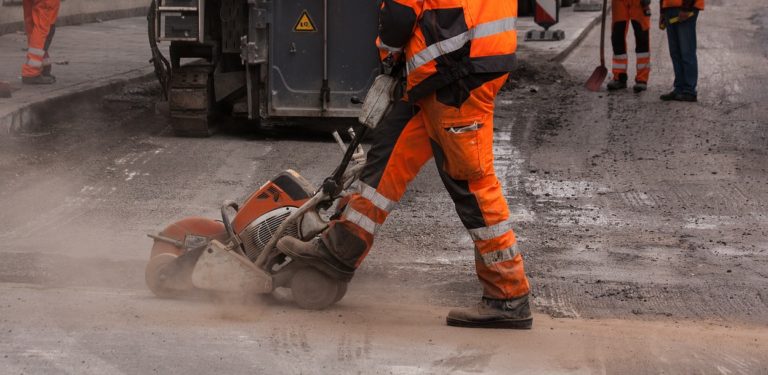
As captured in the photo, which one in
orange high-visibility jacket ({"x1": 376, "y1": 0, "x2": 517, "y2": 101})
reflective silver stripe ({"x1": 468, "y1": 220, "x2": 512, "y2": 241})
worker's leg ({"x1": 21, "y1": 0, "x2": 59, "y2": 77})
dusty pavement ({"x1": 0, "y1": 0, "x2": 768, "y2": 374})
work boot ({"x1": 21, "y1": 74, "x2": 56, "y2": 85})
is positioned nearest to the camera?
dusty pavement ({"x1": 0, "y1": 0, "x2": 768, "y2": 374})

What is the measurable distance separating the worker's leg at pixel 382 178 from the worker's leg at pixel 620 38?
26.2 ft

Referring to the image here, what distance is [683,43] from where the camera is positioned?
1161 centimetres

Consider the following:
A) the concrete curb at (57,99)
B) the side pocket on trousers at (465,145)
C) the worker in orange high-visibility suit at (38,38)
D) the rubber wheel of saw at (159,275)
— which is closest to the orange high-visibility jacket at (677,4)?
the concrete curb at (57,99)

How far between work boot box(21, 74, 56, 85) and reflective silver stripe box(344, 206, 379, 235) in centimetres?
715

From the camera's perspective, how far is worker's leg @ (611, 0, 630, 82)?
40.6 ft

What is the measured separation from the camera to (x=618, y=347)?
4.43 metres

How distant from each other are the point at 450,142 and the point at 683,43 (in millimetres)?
7644

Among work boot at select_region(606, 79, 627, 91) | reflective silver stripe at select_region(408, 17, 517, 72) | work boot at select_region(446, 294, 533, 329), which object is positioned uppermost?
reflective silver stripe at select_region(408, 17, 517, 72)

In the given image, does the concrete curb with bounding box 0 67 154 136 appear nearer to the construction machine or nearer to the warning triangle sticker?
the construction machine

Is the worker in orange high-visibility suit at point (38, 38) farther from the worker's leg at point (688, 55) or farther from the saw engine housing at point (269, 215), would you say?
the saw engine housing at point (269, 215)

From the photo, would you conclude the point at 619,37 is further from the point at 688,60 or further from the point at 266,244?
the point at 266,244

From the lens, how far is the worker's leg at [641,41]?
482 inches

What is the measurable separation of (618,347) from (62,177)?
4.74 meters

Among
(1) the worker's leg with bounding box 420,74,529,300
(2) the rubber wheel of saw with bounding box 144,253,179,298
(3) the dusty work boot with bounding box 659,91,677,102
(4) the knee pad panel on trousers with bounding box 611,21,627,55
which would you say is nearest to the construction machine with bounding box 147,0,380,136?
(3) the dusty work boot with bounding box 659,91,677,102
